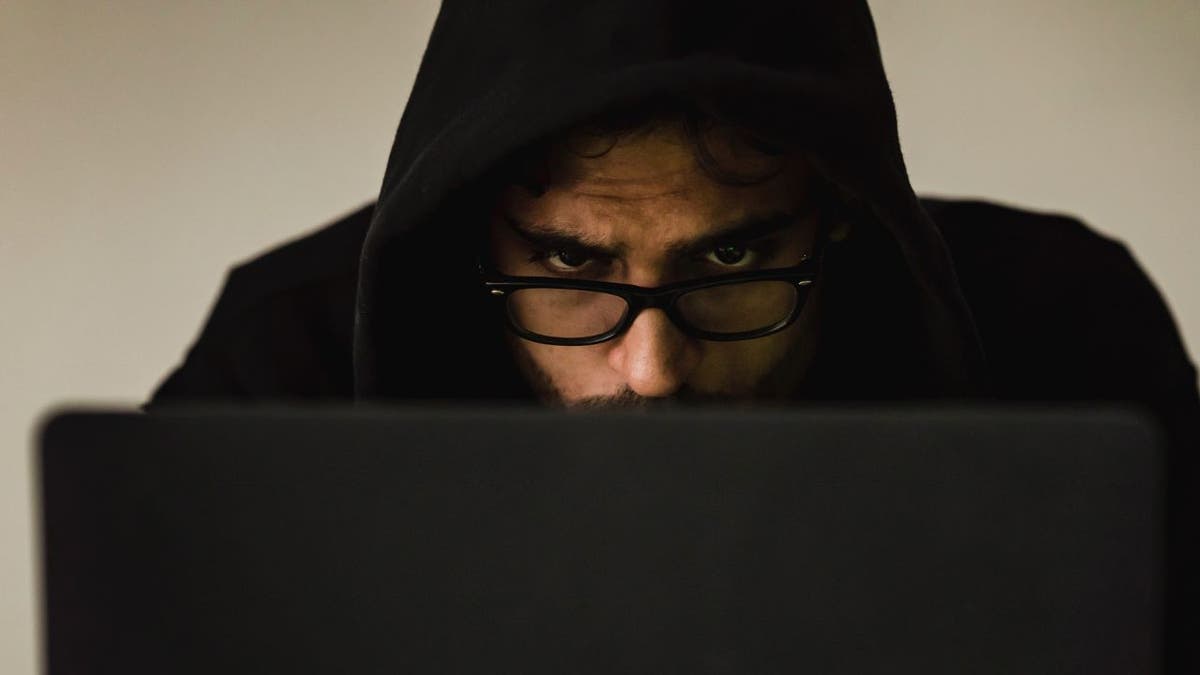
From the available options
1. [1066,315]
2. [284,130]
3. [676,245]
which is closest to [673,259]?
[676,245]

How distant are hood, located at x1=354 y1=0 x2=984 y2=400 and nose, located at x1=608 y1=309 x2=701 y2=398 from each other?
19 centimetres

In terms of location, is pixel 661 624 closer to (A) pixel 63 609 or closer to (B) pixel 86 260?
(A) pixel 63 609

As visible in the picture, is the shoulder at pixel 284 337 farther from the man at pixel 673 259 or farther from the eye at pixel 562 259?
the eye at pixel 562 259

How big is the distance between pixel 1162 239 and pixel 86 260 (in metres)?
1.86

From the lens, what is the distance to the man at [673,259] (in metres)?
0.78

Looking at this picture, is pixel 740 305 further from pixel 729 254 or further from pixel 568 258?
pixel 568 258

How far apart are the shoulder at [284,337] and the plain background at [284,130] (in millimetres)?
493

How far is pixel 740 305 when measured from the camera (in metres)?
0.97

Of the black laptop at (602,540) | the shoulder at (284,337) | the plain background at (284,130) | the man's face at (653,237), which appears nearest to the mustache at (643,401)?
the man's face at (653,237)

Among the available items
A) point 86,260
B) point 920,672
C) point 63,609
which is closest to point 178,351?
point 86,260

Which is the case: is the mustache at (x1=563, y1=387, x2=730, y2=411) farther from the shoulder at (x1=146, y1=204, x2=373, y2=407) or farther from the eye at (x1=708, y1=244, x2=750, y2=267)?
the shoulder at (x1=146, y1=204, x2=373, y2=407)

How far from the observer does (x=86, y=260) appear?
5.62 ft

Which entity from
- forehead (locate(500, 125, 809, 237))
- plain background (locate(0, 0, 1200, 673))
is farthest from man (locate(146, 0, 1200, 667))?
plain background (locate(0, 0, 1200, 673))

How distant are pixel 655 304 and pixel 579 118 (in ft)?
0.76
